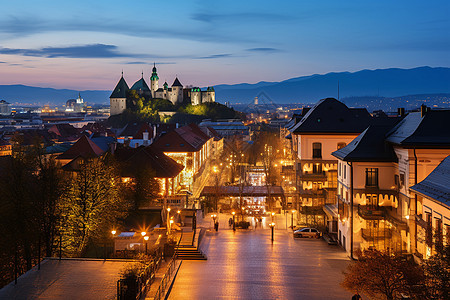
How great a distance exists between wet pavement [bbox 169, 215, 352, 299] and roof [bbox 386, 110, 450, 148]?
23.3ft

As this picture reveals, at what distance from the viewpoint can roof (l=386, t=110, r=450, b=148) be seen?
2342 cm

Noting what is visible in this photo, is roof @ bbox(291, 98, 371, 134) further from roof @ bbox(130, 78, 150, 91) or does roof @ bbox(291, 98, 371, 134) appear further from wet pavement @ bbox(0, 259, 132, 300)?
roof @ bbox(130, 78, 150, 91)

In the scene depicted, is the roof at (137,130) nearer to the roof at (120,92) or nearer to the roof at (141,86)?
the roof at (120,92)

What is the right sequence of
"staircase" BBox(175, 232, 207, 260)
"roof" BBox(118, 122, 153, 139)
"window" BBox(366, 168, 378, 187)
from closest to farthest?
1. "staircase" BBox(175, 232, 207, 260)
2. "window" BBox(366, 168, 378, 187)
3. "roof" BBox(118, 122, 153, 139)

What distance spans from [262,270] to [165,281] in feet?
16.1

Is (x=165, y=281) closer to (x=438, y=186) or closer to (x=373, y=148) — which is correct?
(x=438, y=186)

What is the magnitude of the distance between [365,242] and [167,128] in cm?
7023

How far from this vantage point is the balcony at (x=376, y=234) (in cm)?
2594

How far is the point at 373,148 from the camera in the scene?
88.9 ft

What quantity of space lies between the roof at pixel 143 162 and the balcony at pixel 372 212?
1826cm

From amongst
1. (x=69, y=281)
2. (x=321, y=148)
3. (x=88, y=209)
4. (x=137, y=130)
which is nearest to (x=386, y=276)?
(x=69, y=281)

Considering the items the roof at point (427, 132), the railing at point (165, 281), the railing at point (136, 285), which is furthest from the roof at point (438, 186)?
the railing at point (136, 285)

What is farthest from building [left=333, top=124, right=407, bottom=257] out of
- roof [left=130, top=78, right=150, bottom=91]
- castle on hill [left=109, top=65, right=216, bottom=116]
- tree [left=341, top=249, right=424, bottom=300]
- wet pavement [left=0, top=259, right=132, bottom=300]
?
roof [left=130, top=78, right=150, bottom=91]

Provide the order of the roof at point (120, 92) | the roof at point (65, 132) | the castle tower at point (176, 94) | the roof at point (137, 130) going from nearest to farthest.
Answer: the roof at point (137, 130), the roof at point (65, 132), the roof at point (120, 92), the castle tower at point (176, 94)
